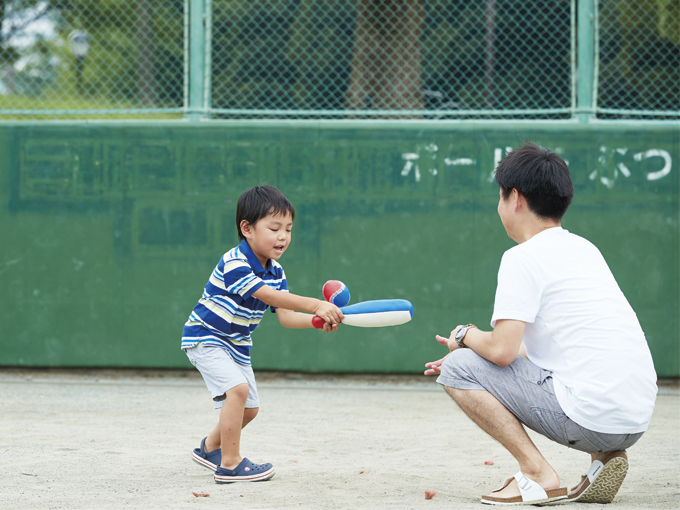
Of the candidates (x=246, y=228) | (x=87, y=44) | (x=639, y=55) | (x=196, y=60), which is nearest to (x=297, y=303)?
(x=246, y=228)

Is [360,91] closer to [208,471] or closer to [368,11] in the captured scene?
[368,11]

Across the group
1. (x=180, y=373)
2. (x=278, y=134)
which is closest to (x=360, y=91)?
(x=278, y=134)

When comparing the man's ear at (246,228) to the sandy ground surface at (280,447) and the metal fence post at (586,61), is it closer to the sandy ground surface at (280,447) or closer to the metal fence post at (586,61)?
the sandy ground surface at (280,447)

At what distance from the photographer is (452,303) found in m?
5.84

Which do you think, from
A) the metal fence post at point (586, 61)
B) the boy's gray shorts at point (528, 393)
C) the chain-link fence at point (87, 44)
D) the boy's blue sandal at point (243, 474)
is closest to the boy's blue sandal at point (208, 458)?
the boy's blue sandal at point (243, 474)

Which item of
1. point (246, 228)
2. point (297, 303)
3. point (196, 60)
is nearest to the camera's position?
point (297, 303)

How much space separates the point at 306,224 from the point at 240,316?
104 inches

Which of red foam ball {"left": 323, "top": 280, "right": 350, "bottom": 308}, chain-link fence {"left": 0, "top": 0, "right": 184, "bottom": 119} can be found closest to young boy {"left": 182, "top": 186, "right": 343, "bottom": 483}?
red foam ball {"left": 323, "top": 280, "right": 350, "bottom": 308}

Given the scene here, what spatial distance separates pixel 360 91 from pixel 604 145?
260cm

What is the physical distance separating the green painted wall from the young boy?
2481 millimetres

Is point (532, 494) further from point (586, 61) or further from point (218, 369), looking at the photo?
point (586, 61)

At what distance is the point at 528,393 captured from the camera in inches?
107

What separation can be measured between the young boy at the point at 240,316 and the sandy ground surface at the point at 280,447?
151 millimetres

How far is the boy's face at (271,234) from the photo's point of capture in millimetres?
3252
